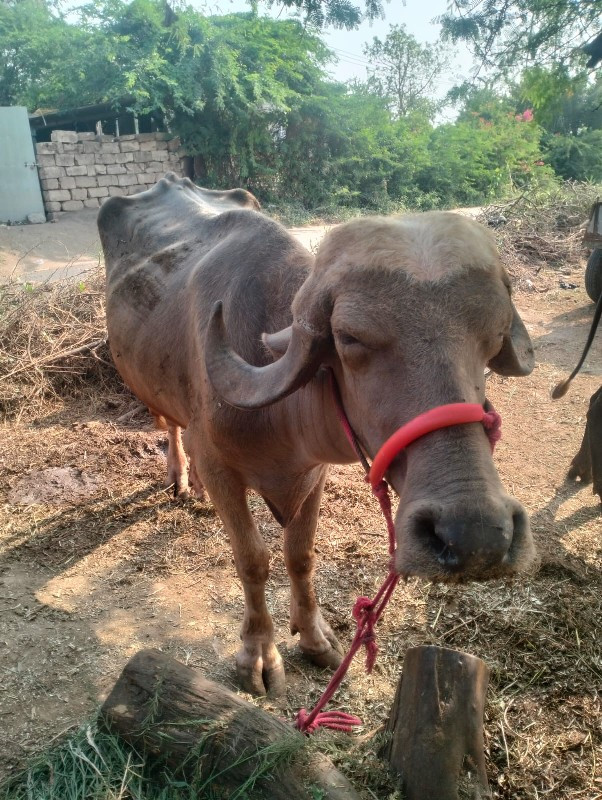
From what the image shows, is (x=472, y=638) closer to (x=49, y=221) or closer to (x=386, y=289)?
(x=386, y=289)

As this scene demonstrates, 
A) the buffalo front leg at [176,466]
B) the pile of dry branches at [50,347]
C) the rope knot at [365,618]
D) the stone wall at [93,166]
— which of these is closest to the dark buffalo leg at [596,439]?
the rope knot at [365,618]

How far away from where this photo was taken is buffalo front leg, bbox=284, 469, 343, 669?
3.09m

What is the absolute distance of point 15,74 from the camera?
791 inches

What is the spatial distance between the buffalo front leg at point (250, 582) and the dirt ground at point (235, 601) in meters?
0.12

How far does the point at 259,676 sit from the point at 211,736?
832 millimetres

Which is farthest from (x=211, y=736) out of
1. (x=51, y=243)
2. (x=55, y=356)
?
(x=51, y=243)

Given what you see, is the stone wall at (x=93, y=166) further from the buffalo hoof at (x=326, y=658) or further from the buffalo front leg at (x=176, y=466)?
the buffalo hoof at (x=326, y=658)

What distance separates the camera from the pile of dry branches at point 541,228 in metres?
12.0

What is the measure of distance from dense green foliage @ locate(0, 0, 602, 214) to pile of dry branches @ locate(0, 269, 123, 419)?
11.1 m

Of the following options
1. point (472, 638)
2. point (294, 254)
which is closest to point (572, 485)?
point (472, 638)

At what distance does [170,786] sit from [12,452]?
3.66m

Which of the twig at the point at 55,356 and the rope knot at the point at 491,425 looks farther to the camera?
the twig at the point at 55,356

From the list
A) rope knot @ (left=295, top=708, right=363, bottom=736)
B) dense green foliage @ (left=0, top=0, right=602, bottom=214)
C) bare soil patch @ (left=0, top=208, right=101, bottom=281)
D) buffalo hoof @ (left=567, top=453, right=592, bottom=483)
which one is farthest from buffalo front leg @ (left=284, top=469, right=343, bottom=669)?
dense green foliage @ (left=0, top=0, right=602, bottom=214)

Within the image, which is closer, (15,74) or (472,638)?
(472,638)
